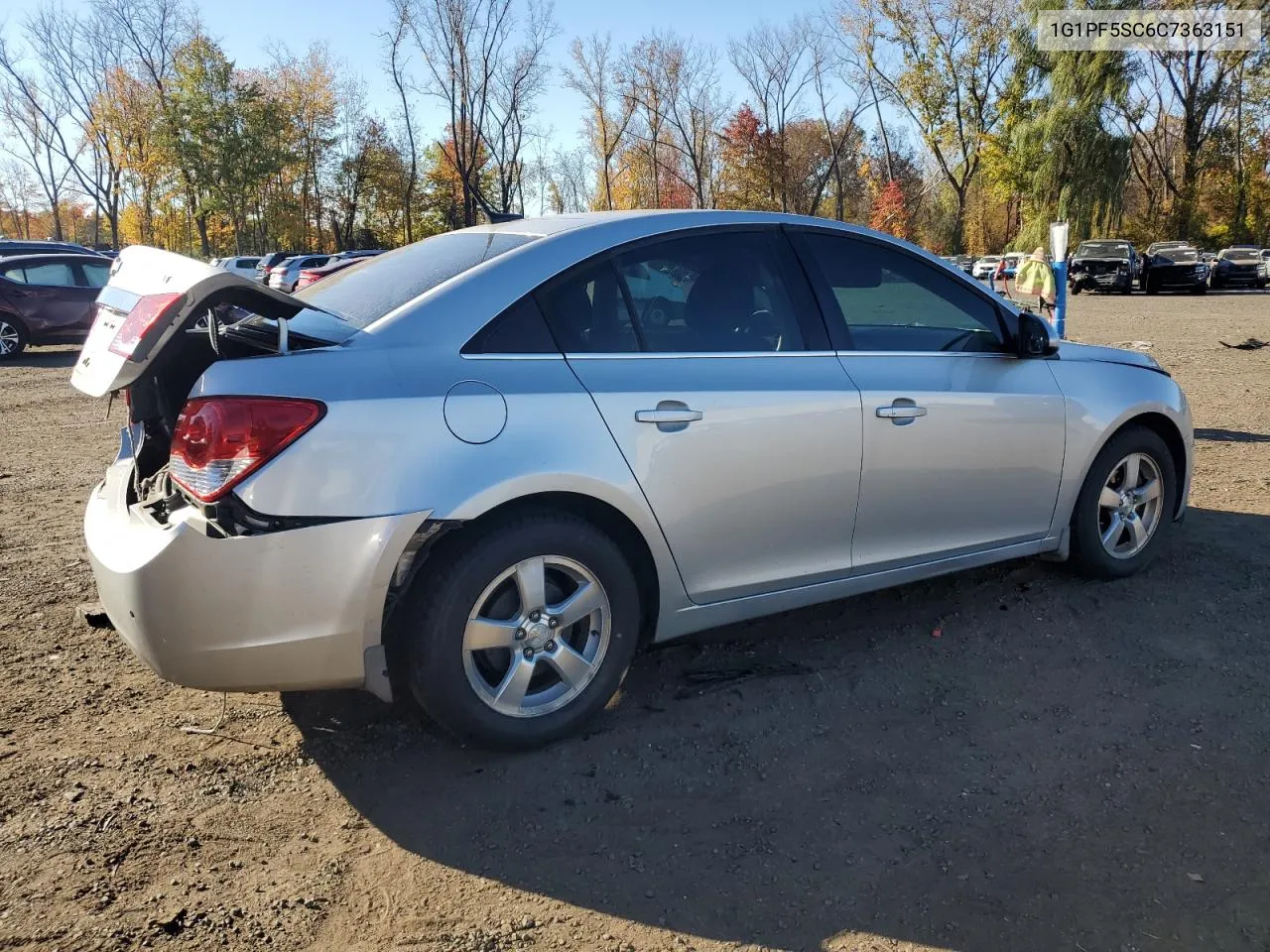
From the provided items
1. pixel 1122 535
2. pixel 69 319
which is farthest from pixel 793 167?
pixel 1122 535

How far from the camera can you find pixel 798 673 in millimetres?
3541

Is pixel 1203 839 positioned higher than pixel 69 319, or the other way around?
pixel 69 319

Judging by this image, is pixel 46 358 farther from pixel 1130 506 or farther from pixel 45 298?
pixel 1130 506

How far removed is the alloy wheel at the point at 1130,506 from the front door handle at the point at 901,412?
4.24 feet

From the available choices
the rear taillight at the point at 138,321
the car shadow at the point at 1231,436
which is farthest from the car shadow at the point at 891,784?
the car shadow at the point at 1231,436

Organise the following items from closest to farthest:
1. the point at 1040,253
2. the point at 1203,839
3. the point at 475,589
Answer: the point at 1203,839 → the point at 475,589 → the point at 1040,253

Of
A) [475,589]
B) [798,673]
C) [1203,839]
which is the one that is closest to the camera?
[1203,839]

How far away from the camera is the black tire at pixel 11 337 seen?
15.1 m

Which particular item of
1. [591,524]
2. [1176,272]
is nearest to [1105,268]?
[1176,272]

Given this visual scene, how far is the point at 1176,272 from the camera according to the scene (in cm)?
3238

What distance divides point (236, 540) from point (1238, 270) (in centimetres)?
3874

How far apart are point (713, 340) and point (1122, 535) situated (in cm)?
239

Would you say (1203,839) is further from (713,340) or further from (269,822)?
(269,822)

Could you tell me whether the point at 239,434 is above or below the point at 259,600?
above
